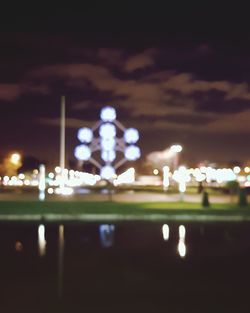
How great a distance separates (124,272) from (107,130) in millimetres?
36805

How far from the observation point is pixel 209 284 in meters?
9.21

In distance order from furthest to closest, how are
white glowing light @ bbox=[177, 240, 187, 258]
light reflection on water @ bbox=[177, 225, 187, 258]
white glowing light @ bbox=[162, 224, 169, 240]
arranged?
white glowing light @ bbox=[162, 224, 169, 240] < light reflection on water @ bbox=[177, 225, 187, 258] < white glowing light @ bbox=[177, 240, 187, 258]

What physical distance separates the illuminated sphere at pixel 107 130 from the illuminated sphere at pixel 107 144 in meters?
0.44

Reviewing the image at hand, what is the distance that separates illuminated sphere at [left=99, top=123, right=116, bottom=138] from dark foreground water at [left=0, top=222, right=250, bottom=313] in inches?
1139

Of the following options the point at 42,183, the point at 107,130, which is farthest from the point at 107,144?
the point at 42,183

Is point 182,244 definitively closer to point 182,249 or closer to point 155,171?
point 182,249

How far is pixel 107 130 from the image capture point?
46.8m

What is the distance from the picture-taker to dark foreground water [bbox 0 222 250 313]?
7.83 metres

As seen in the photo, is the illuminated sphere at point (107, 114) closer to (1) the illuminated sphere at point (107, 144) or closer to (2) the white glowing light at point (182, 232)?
(1) the illuminated sphere at point (107, 144)

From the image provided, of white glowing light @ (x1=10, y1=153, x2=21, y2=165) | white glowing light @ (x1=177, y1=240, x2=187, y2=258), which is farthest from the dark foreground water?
white glowing light @ (x1=10, y1=153, x2=21, y2=165)

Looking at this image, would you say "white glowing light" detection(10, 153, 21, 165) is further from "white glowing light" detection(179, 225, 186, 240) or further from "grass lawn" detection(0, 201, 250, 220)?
"white glowing light" detection(179, 225, 186, 240)

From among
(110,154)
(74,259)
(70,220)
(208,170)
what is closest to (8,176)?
(208,170)

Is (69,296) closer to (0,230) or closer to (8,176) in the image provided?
(0,230)

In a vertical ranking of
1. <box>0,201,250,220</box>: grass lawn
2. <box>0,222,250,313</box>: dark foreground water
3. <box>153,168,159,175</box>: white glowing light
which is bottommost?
<box>0,222,250,313</box>: dark foreground water
